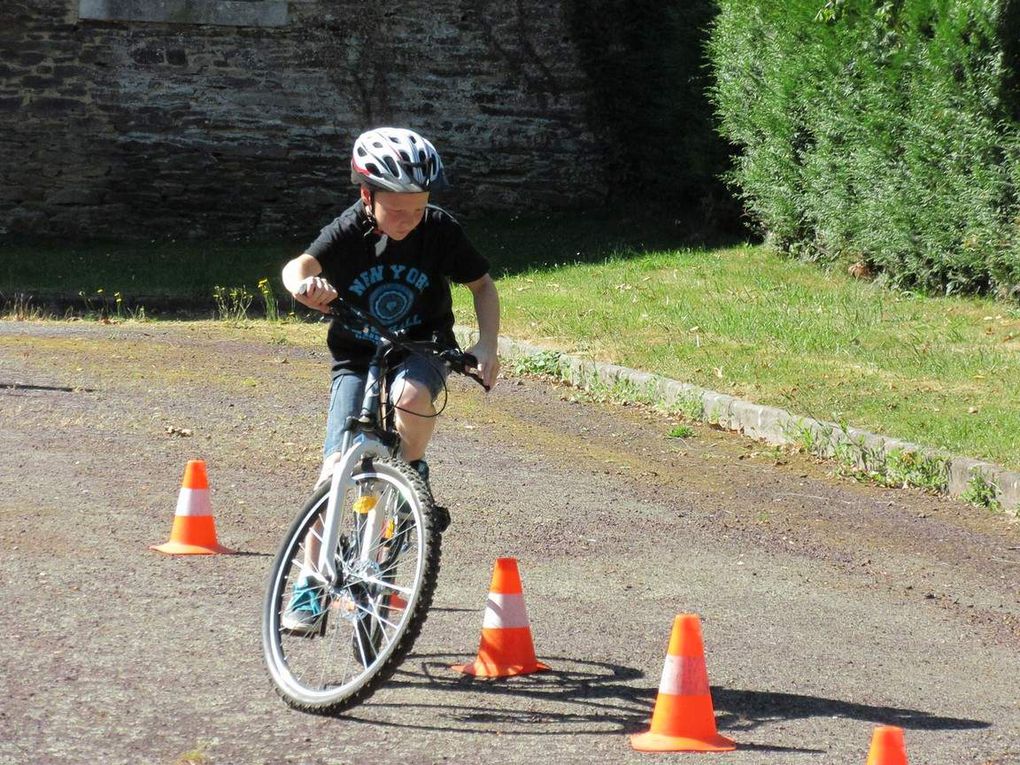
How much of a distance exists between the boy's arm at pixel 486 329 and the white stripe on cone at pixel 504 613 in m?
0.67

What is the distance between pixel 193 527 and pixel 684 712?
271cm

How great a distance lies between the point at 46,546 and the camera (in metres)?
6.15

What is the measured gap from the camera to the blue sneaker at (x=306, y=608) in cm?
461

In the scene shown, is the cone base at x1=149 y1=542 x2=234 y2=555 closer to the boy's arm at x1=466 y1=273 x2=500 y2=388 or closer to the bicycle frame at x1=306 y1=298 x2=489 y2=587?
the bicycle frame at x1=306 y1=298 x2=489 y2=587

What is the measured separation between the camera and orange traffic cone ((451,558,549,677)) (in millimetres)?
4723

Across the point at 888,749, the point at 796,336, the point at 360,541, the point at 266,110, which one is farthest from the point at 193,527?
the point at 266,110

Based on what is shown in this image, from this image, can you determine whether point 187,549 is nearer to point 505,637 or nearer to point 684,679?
point 505,637

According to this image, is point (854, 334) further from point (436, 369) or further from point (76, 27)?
point (76, 27)

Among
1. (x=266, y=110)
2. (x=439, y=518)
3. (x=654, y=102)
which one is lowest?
(x=439, y=518)

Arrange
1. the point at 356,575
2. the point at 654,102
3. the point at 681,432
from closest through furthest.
A: the point at 356,575 → the point at 681,432 → the point at 654,102

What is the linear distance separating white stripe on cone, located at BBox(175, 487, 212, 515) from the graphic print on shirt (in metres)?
1.73

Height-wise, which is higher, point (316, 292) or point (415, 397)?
point (316, 292)

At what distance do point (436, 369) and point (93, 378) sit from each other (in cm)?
663

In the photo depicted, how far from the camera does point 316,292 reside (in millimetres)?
4305
